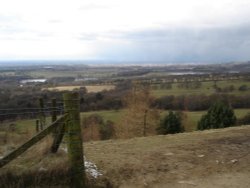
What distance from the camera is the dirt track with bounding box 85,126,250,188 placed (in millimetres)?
8242

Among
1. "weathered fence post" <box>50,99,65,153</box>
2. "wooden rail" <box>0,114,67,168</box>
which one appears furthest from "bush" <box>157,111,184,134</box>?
"wooden rail" <box>0,114,67,168</box>

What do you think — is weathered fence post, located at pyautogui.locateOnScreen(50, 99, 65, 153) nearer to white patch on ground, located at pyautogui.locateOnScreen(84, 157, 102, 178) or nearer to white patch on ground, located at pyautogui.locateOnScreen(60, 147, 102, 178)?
white patch on ground, located at pyautogui.locateOnScreen(60, 147, 102, 178)

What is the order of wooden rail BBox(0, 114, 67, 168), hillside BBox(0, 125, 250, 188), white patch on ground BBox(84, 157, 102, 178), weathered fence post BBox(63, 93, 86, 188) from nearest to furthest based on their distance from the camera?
wooden rail BBox(0, 114, 67, 168)
weathered fence post BBox(63, 93, 86, 188)
hillside BBox(0, 125, 250, 188)
white patch on ground BBox(84, 157, 102, 178)

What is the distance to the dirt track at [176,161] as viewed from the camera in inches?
324

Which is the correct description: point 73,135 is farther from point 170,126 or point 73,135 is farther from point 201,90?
point 201,90

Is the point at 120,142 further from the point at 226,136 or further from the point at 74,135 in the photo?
the point at 74,135

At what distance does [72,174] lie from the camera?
7.50 meters

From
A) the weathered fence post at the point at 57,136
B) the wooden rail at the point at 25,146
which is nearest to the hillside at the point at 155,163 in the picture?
the weathered fence post at the point at 57,136

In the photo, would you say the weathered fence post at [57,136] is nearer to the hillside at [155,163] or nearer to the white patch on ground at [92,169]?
the hillside at [155,163]

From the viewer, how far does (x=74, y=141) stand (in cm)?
753

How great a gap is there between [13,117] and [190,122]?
121ft

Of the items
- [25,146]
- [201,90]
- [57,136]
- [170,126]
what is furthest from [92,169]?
[201,90]

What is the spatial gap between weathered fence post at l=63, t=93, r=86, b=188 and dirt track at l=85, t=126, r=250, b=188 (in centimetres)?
83

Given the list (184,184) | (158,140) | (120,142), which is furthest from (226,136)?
(184,184)
